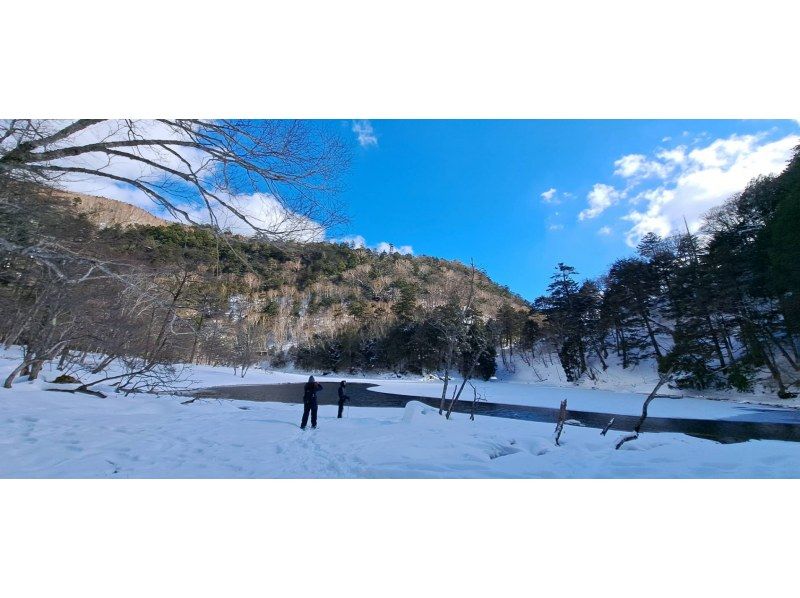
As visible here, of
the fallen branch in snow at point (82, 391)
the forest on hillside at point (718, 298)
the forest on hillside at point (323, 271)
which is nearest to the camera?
the forest on hillside at point (323, 271)

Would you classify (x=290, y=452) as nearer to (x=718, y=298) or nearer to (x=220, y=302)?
(x=220, y=302)

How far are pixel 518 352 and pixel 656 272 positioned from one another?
16768 millimetres

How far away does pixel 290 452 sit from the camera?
477 cm

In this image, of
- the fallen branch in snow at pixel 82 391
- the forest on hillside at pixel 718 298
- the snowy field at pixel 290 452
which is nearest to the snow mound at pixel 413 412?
the snowy field at pixel 290 452

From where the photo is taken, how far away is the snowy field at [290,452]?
367cm

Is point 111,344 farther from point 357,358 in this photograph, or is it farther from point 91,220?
point 357,358

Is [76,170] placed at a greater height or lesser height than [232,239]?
greater

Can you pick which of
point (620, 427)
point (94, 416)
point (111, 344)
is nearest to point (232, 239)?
point (94, 416)

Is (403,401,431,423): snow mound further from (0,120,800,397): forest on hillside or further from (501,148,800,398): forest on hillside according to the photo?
(501,148,800,398): forest on hillside

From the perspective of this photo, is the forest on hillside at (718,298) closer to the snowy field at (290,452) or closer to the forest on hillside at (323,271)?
the forest on hillside at (323,271)

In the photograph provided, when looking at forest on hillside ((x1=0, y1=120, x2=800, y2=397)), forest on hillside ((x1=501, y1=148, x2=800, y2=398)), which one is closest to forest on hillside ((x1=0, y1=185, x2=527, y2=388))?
forest on hillside ((x1=0, y1=120, x2=800, y2=397))

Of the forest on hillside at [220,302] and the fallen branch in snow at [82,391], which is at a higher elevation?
the forest on hillside at [220,302]

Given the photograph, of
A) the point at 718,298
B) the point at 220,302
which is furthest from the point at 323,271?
the point at 718,298

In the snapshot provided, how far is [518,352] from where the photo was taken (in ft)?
114
